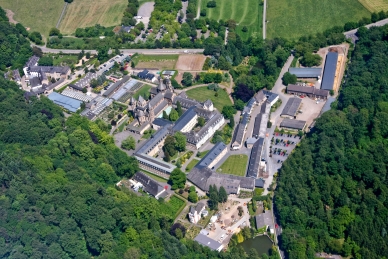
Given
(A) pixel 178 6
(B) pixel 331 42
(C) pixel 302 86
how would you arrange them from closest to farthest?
1. (C) pixel 302 86
2. (B) pixel 331 42
3. (A) pixel 178 6

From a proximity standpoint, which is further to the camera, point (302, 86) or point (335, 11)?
point (335, 11)

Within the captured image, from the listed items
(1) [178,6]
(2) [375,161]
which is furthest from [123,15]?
(2) [375,161]

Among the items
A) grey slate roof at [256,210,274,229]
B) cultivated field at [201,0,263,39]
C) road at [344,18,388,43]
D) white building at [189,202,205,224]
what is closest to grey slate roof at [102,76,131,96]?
cultivated field at [201,0,263,39]

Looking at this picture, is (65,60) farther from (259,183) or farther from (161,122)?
(259,183)

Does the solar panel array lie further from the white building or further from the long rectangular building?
the long rectangular building

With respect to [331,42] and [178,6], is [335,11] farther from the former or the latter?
[178,6]

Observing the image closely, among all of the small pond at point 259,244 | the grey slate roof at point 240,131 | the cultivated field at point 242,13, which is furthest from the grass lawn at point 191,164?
the cultivated field at point 242,13

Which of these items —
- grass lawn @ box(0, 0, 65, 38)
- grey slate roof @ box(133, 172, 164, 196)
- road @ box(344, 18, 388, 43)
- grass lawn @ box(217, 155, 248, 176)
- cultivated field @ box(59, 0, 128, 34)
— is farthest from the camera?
grass lawn @ box(0, 0, 65, 38)

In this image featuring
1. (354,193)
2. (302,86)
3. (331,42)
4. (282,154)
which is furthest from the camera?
(331,42)
